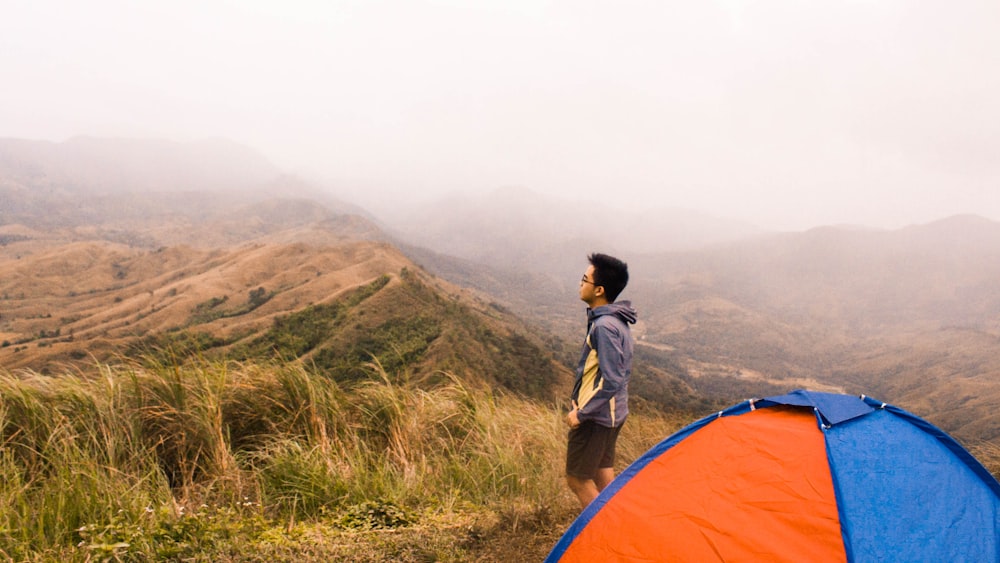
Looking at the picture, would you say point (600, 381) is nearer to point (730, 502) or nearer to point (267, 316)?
point (730, 502)

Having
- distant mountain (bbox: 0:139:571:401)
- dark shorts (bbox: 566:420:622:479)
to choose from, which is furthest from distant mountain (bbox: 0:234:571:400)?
dark shorts (bbox: 566:420:622:479)

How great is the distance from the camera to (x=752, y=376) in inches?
3750

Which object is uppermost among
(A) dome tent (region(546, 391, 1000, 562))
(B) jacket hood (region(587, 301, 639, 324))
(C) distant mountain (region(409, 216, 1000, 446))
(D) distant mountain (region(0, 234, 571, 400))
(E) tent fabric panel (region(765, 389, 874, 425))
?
(B) jacket hood (region(587, 301, 639, 324))

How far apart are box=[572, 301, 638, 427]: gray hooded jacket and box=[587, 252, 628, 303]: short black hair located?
0.13m

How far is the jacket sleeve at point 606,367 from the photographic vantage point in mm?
2955

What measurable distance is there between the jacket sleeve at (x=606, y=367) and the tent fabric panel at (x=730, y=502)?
455mm

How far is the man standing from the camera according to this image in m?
2.97

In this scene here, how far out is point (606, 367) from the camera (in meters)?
2.95

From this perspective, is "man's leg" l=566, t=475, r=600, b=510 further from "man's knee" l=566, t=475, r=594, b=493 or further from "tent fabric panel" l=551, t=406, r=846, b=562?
"tent fabric panel" l=551, t=406, r=846, b=562

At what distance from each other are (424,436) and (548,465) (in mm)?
1256

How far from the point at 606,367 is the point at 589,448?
618 mm

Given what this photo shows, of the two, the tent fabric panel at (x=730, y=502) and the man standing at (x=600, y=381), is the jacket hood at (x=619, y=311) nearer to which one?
the man standing at (x=600, y=381)

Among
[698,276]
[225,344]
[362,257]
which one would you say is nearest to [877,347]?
[698,276]

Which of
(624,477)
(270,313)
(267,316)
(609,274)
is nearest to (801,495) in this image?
(624,477)
